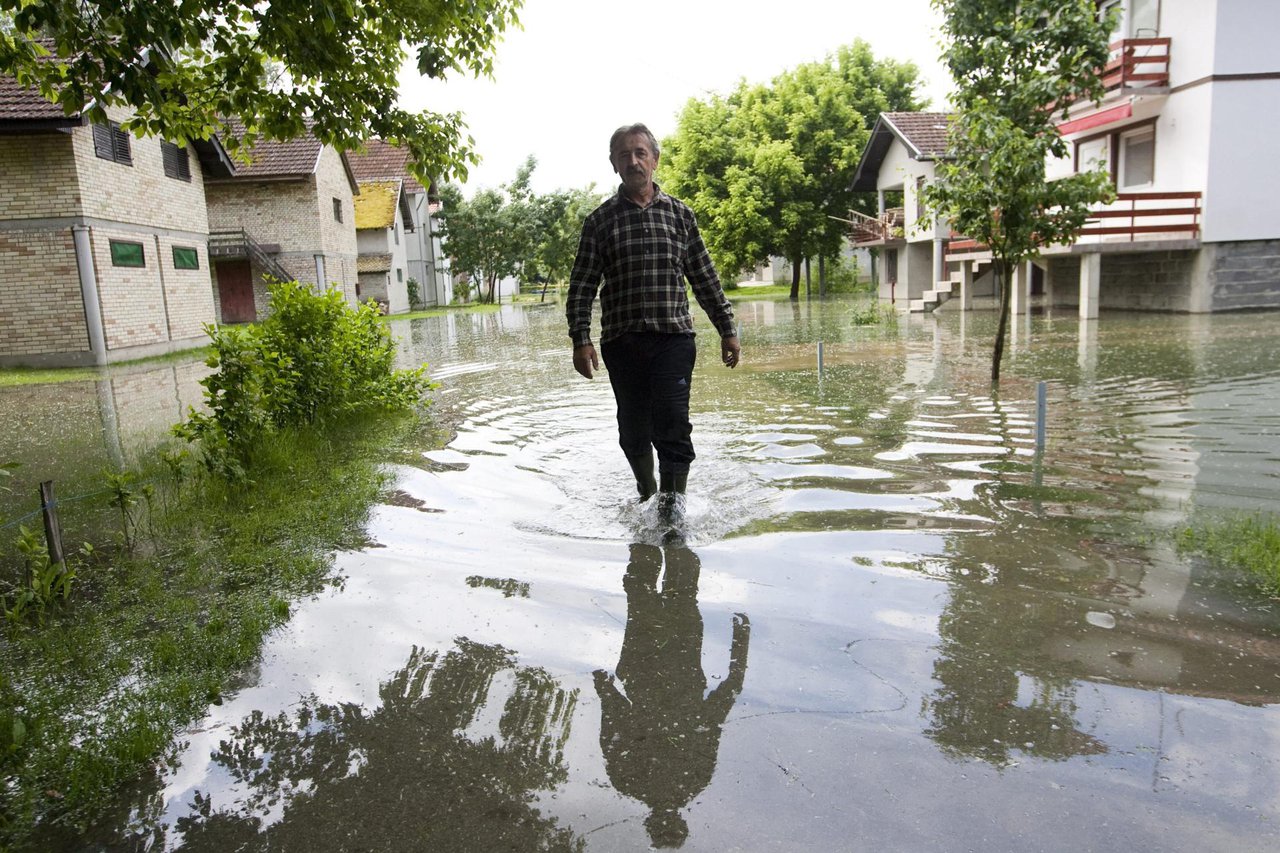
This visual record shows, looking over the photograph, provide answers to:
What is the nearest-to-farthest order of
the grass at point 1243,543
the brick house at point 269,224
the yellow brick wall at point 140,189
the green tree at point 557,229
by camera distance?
the grass at point 1243,543 → the yellow brick wall at point 140,189 → the brick house at point 269,224 → the green tree at point 557,229

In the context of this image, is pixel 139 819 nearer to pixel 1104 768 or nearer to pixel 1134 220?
pixel 1104 768

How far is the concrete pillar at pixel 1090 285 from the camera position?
2094 cm

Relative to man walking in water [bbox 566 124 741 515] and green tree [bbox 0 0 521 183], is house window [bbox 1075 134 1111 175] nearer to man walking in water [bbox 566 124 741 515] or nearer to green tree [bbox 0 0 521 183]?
green tree [bbox 0 0 521 183]

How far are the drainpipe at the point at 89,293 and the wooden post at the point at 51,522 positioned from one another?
16.8m

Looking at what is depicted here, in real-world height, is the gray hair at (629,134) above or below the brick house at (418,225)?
below

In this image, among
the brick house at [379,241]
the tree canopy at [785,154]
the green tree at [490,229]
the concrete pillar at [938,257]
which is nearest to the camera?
the concrete pillar at [938,257]

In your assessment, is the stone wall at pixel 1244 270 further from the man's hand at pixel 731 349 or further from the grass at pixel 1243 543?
the man's hand at pixel 731 349

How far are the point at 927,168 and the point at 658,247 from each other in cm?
3222

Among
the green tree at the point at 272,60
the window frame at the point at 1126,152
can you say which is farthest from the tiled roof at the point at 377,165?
the green tree at the point at 272,60

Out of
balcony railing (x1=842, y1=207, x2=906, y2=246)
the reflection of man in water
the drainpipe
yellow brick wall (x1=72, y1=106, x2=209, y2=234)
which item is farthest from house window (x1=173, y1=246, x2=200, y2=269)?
balcony railing (x1=842, y1=207, x2=906, y2=246)

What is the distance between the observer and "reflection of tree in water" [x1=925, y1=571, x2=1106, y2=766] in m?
2.93

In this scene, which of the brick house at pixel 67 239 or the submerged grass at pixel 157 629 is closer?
the submerged grass at pixel 157 629

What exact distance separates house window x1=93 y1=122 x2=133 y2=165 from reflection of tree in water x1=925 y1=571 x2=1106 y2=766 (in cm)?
2095

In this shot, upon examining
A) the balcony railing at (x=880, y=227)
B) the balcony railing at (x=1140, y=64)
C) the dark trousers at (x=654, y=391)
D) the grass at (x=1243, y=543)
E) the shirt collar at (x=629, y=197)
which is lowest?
the grass at (x=1243, y=543)
